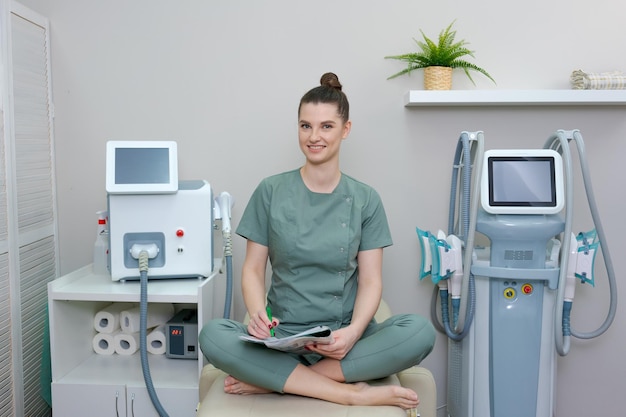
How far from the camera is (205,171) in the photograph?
8.22ft

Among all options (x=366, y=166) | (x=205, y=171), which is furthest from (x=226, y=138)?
(x=366, y=166)

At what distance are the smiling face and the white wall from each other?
613 mm

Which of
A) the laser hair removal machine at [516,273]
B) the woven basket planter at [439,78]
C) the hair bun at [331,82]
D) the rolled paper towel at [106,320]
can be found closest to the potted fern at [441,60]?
the woven basket planter at [439,78]

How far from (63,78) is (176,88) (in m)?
0.45

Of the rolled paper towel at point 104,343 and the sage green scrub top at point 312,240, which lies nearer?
the sage green scrub top at point 312,240

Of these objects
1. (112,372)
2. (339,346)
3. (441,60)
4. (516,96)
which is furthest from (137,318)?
(516,96)

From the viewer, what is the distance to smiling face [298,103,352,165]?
6.01 ft

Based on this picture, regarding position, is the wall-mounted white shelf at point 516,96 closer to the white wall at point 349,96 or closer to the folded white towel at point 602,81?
the folded white towel at point 602,81

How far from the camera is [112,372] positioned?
7.00 feet

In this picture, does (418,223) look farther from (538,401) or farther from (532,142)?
(538,401)

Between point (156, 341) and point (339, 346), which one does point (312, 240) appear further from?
point (156, 341)

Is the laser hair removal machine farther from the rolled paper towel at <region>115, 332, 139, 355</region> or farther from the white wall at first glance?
the rolled paper towel at <region>115, 332, 139, 355</region>

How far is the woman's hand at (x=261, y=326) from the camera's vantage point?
1.66 meters

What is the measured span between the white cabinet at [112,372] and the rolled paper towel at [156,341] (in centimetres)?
11
